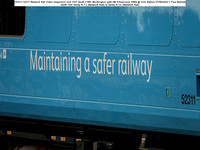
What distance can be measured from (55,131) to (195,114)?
2425 mm

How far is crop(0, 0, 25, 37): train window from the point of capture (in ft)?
21.6

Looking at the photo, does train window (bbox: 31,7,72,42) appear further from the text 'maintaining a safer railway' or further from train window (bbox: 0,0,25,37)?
train window (bbox: 0,0,25,37)

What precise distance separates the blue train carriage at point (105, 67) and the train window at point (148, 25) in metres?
0.01

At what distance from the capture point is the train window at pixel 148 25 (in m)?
5.47

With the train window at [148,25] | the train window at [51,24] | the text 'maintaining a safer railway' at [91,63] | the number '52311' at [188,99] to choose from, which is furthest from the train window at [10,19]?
the number '52311' at [188,99]

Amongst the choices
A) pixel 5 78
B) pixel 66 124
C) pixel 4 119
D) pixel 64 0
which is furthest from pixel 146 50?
pixel 4 119

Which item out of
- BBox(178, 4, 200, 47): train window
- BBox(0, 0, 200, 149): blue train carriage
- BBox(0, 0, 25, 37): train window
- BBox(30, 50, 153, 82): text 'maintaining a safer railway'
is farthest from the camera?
BBox(0, 0, 25, 37): train window

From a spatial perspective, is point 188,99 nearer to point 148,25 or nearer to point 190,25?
point 190,25

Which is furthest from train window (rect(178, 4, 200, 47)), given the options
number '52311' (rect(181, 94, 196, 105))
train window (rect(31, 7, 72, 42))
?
train window (rect(31, 7, 72, 42))

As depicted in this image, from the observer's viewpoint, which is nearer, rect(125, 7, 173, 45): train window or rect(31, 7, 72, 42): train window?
rect(125, 7, 173, 45): train window

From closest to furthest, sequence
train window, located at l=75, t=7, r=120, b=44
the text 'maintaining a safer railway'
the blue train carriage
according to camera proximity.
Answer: the blue train carriage, the text 'maintaining a safer railway', train window, located at l=75, t=7, r=120, b=44

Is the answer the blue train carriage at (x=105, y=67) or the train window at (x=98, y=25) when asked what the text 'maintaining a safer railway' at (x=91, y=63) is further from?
the train window at (x=98, y=25)

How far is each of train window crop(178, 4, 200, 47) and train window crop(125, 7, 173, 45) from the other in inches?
5.7

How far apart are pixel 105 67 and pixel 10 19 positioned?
1965mm
